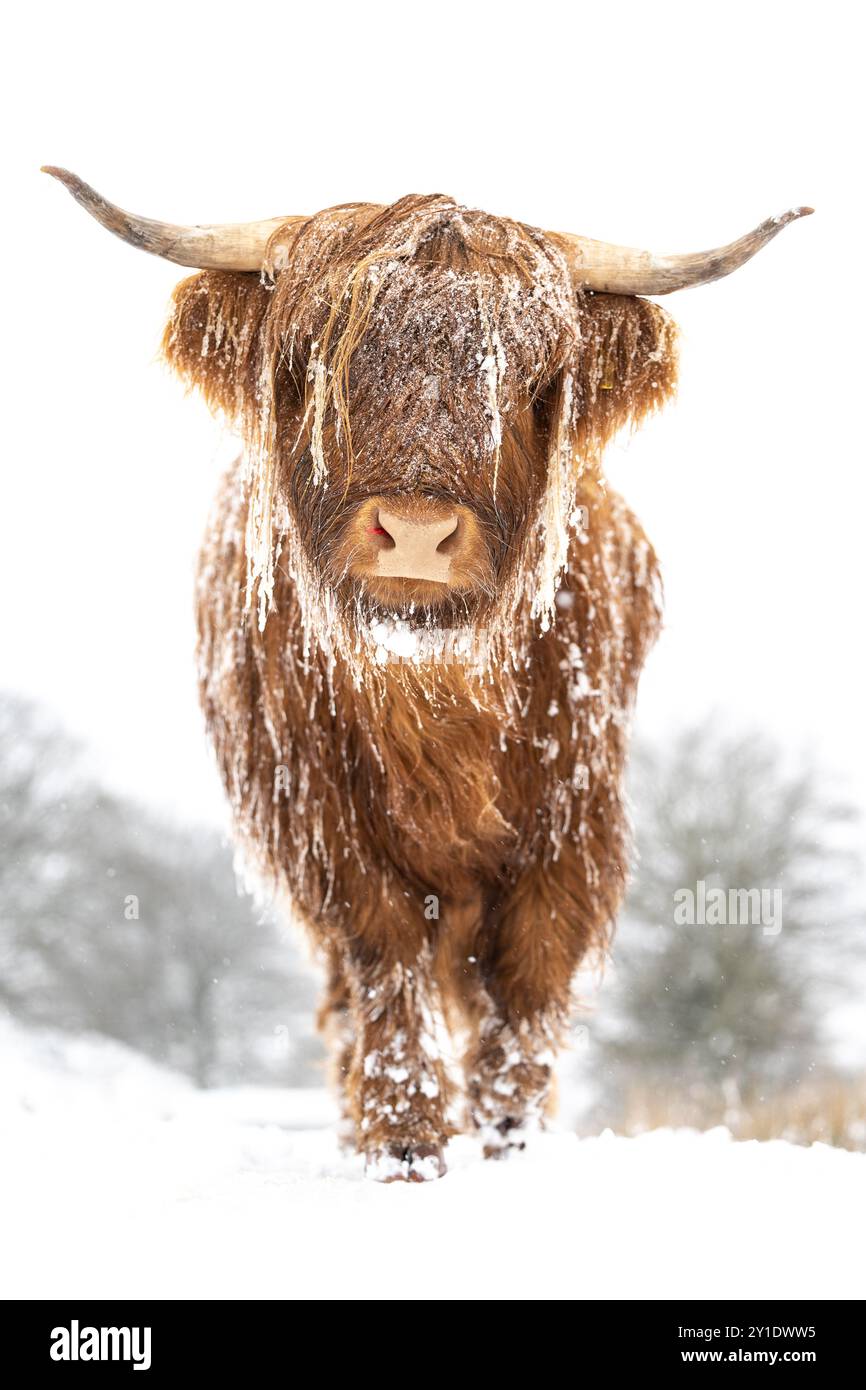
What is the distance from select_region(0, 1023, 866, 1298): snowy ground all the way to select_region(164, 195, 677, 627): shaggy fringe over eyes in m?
1.57

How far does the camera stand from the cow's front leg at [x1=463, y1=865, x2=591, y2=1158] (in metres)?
4.17

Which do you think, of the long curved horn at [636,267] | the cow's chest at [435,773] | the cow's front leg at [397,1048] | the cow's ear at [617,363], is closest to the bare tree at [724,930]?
the cow's front leg at [397,1048]

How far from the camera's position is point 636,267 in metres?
3.46

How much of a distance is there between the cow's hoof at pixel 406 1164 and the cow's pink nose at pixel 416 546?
179 cm

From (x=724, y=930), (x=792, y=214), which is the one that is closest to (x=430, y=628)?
(x=792, y=214)

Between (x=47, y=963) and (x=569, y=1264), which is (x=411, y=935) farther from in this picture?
(x=47, y=963)

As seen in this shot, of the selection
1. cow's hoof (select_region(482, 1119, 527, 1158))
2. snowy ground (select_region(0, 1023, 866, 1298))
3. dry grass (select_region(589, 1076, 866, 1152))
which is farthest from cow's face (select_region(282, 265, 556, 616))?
dry grass (select_region(589, 1076, 866, 1152))

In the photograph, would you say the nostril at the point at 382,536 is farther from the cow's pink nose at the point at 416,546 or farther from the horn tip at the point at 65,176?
the horn tip at the point at 65,176

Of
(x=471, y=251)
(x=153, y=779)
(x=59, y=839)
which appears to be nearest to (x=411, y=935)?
(x=471, y=251)

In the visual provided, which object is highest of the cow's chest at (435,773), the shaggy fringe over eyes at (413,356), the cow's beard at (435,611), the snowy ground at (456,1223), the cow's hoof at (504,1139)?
the shaggy fringe over eyes at (413,356)

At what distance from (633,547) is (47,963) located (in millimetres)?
12058

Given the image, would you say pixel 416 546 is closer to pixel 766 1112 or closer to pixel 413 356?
pixel 413 356

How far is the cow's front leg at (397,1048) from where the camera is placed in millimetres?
3904

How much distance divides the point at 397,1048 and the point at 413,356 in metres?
2.06
